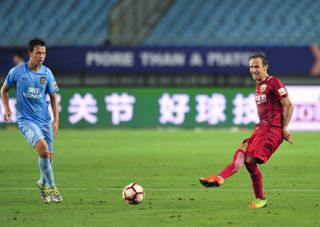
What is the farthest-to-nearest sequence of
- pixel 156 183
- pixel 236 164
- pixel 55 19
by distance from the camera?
pixel 55 19
pixel 156 183
pixel 236 164

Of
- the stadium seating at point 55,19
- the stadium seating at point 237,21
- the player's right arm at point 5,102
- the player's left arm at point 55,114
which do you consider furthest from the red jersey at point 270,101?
the stadium seating at point 55,19

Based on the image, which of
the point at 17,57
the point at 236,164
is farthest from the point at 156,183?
the point at 17,57

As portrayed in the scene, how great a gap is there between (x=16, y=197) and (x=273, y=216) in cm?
347

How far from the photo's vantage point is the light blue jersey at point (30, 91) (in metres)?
10.8

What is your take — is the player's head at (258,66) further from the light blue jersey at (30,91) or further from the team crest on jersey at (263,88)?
the light blue jersey at (30,91)

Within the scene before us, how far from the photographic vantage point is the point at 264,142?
10.2 m

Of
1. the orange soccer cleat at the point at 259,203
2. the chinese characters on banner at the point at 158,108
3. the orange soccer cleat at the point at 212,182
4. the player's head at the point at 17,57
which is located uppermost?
the player's head at the point at 17,57

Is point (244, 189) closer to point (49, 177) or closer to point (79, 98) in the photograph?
point (49, 177)

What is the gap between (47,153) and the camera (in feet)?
34.8

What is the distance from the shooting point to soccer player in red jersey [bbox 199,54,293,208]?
10172 mm

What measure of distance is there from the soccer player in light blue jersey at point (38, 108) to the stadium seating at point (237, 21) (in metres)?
17.5

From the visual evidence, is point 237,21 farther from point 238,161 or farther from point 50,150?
point 238,161

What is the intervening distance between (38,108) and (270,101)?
9.00 ft

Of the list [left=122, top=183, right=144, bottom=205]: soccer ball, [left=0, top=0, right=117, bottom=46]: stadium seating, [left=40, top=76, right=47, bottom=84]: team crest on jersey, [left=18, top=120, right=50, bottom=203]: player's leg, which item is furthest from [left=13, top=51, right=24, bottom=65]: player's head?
[left=122, top=183, right=144, bottom=205]: soccer ball
